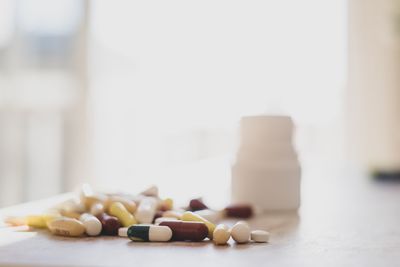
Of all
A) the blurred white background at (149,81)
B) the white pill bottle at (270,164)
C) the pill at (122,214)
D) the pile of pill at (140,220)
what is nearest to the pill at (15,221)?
the pile of pill at (140,220)

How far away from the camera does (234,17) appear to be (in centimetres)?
312

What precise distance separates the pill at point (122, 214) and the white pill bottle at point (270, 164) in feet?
0.85

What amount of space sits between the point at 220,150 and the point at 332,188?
1.99 m

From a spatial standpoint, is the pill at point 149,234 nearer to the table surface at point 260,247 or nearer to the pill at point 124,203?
the table surface at point 260,247

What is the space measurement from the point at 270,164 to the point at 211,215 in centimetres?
16

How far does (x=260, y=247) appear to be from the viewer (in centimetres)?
56

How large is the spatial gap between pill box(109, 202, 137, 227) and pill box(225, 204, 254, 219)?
0.18m

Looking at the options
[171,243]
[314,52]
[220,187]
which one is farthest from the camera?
[314,52]

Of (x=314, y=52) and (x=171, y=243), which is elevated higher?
(x=314, y=52)

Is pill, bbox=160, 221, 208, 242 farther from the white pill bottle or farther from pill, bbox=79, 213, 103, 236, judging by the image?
the white pill bottle

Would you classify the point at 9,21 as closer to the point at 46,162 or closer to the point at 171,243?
the point at 46,162

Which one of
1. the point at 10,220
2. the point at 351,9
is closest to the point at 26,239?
the point at 10,220

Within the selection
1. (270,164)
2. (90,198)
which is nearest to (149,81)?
(270,164)

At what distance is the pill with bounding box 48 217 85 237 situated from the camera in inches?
23.5
